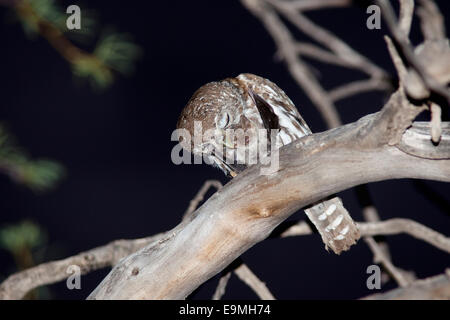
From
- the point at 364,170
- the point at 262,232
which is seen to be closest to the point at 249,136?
the point at 262,232

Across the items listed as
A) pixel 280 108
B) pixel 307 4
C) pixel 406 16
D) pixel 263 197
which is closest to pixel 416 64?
pixel 406 16

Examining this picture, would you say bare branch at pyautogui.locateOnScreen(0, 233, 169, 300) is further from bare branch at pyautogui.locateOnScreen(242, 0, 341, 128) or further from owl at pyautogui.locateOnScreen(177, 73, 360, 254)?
bare branch at pyautogui.locateOnScreen(242, 0, 341, 128)

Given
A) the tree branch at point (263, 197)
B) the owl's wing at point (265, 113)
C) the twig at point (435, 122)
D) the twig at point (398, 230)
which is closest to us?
the twig at point (435, 122)

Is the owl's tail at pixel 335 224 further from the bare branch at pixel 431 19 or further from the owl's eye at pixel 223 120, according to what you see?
the bare branch at pixel 431 19

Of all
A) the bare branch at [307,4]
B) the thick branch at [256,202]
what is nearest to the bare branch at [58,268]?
the thick branch at [256,202]

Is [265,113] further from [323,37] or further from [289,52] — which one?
[323,37]
